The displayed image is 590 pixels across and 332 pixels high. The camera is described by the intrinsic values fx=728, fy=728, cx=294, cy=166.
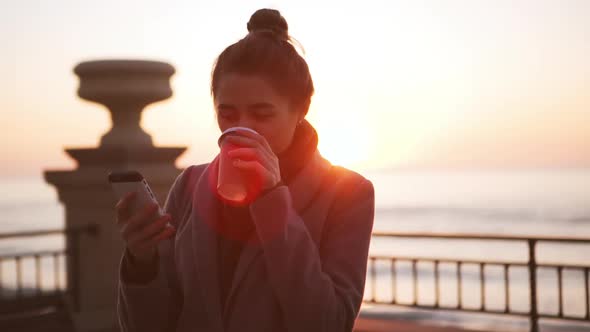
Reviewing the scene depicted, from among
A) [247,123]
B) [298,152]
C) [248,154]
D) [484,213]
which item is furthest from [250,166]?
[484,213]

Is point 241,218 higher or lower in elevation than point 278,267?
higher

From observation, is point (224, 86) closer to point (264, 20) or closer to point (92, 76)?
point (264, 20)

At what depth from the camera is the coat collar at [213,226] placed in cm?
191

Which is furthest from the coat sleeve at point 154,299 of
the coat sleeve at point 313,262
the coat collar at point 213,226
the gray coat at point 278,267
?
the coat sleeve at point 313,262

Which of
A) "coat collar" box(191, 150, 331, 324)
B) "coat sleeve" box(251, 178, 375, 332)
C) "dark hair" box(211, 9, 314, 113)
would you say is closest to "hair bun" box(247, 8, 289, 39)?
"dark hair" box(211, 9, 314, 113)

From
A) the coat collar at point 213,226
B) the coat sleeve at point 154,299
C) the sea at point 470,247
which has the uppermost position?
the coat collar at point 213,226

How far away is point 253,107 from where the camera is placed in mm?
1778

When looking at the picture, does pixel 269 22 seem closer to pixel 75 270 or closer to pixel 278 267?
pixel 278 267

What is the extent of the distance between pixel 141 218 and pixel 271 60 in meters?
0.51

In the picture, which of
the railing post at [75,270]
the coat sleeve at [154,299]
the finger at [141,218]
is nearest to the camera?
the finger at [141,218]

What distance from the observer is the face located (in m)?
1.78

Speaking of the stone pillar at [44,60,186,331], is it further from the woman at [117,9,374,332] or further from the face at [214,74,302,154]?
the face at [214,74,302,154]

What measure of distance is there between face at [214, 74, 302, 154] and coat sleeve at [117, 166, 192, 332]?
1.48ft

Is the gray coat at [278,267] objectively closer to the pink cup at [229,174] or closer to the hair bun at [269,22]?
the pink cup at [229,174]
